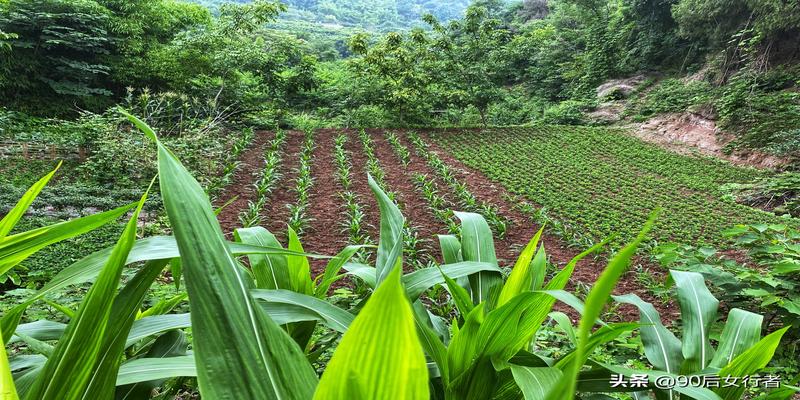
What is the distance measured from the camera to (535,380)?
2.22 ft

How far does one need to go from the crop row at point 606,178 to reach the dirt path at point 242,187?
3.73m

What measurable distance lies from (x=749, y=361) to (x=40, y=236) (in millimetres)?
1289

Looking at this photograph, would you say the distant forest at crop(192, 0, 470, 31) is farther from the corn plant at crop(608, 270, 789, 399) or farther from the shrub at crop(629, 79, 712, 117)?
the corn plant at crop(608, 270, 789, 399)

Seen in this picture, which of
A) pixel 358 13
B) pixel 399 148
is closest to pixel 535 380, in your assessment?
pixel 399 148

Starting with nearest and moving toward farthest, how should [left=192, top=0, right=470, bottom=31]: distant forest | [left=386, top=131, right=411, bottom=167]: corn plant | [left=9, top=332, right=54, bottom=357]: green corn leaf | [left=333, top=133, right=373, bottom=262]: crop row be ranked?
[left=9, top=332, right=54, bottom=357]: green corn leaf
[left=333, top=133, right=373, bottom=262]: crop row
[left=386, top=131, right=411, bottom=167]: corn plant
[left=192, top=0, right=470, bottom=31]: distant forest

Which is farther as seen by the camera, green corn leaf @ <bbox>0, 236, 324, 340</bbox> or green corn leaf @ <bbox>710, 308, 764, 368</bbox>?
green corn leaf @ <bbox>710, 308, 764, 368</bbox>

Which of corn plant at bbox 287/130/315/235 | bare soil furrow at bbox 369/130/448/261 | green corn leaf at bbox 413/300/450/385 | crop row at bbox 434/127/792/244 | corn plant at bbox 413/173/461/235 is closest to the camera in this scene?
green corn leaf at bbox 413/300/450/385

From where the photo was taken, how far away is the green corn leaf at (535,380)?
0.64 meters

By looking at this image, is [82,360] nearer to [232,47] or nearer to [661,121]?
[232,47]

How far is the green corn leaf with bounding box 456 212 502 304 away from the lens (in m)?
1.07

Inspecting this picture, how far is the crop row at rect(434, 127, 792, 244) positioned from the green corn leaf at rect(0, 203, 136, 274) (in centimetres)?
485

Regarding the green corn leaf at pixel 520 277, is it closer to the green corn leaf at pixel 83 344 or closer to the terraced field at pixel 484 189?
the green corn leaf at pixel 83 344

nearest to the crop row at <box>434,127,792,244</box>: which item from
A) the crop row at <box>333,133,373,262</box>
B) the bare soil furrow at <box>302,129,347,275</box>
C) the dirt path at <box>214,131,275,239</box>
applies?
the crop row at <box>333,133,373,262</box>

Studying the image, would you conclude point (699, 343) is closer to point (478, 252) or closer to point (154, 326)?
point (478, 252)
